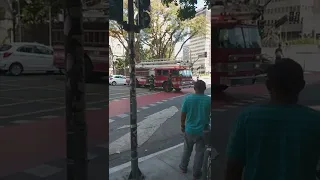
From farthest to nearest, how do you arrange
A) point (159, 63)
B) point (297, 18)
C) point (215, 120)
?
point (159, 63) → point (215, 120) → point (297, 18)

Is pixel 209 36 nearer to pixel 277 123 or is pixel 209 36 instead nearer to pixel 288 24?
pixel 288 24

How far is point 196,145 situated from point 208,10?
3.39 feet

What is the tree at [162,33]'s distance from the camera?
9.36ft

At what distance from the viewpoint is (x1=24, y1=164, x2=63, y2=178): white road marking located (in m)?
3.13

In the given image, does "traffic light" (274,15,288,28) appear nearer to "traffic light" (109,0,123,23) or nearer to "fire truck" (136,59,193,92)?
"fire truck" (136,59,193,92)

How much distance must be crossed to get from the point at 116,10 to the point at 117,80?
0.60m

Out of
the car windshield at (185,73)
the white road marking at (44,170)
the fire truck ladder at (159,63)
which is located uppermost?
the fire truck ladder at (159,63)

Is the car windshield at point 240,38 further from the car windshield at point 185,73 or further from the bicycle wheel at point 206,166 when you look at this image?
the bicycle wheel at point 206,166

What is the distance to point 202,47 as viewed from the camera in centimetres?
285

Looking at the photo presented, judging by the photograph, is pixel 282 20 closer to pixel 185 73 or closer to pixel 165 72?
pixel 185 73

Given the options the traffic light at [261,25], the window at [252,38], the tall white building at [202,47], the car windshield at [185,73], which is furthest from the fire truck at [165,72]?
the traffic light at [261,25]

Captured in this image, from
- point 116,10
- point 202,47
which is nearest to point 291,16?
point 202,47

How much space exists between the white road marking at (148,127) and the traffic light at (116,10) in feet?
2.78

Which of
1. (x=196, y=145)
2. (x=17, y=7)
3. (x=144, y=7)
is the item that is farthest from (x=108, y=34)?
(x=196, y=145)
